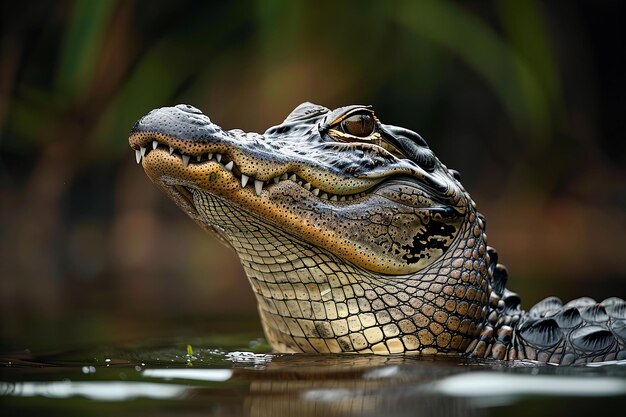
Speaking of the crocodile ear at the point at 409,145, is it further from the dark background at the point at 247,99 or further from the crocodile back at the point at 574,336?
the dark background at the point at 247,99

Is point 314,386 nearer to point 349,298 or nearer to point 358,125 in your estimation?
point 349,298

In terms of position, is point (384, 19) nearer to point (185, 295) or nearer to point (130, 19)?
point (130, 19)

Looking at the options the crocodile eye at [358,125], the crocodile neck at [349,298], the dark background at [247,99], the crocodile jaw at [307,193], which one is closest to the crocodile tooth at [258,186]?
the crocodile jaw at [307,193]

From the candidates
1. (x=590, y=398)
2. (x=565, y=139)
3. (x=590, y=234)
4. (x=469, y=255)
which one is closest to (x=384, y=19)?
(x=565, y=139)

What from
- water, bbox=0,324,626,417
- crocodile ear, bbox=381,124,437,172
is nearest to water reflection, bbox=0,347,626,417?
water, bbox=0,324,626,417

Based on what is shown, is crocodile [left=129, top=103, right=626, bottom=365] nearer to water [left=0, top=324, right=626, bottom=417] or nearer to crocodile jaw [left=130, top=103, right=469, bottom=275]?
crocodile jaw [left=130, top=103, right=469, bottom=275]

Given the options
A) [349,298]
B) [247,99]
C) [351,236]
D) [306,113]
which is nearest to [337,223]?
[351,236]
